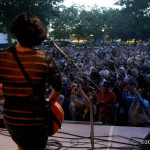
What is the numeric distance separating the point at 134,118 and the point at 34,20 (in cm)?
303

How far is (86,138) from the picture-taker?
3000mm

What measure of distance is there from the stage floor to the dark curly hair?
168 cm

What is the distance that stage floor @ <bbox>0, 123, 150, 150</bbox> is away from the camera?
9.04ft

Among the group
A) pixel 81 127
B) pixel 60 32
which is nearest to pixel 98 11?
pixel 60 32

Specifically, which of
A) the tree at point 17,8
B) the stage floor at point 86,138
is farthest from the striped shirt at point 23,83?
the tree at point 17,8

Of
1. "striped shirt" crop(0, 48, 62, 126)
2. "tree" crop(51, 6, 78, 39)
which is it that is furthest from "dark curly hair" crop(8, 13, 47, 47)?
"tree" crop(51, 6, 78, 39)

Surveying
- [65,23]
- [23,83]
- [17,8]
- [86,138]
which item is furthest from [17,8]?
[65,23]

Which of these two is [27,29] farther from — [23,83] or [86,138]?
[86,138]

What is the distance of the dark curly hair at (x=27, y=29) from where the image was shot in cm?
144

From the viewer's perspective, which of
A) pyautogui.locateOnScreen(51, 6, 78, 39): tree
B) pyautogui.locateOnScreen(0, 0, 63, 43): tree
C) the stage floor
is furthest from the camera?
pyautogui.locateOnScreen(51, 6, 78, 39): tree

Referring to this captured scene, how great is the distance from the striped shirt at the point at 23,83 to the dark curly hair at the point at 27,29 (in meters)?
0.08

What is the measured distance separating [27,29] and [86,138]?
2004 millimetres

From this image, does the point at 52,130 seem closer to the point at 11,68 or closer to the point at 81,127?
the point at 11,68

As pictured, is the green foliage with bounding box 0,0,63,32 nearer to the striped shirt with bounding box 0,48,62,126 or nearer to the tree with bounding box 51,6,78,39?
the striped shirt with bounding box 0,48,62,126
